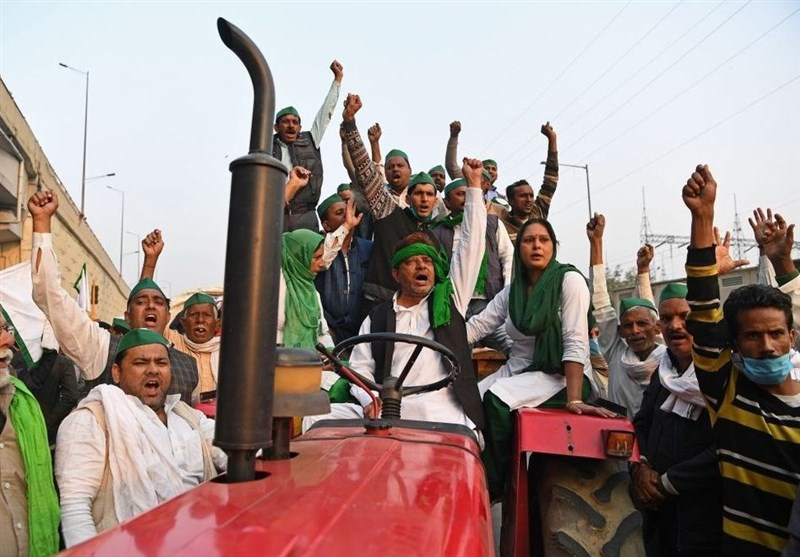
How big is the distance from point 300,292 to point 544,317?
2.03 m

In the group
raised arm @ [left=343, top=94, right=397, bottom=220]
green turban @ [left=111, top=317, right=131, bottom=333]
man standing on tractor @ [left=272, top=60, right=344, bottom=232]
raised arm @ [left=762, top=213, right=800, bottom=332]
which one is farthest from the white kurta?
man standing on tractor @ [left=272, top=60, right=344, bottom=232]

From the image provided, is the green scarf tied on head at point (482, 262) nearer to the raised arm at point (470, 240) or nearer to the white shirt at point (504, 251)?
the white shirt at point (504, 251)

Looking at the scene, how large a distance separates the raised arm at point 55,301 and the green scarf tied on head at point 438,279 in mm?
1755

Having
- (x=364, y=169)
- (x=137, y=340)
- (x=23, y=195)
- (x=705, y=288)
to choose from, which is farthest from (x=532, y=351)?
(x=23, y=195)

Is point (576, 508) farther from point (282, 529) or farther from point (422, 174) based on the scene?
point (422, 174)

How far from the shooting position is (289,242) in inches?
194

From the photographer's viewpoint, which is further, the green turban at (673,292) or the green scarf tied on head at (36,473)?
the green turban at (673,292)

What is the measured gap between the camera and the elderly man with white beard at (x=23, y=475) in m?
2.63

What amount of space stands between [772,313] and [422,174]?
3011 millimetres

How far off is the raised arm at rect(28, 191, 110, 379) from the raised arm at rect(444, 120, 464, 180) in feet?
14.4

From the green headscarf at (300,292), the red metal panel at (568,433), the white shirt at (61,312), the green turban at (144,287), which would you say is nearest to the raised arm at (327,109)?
the green headscarf at (300,292)

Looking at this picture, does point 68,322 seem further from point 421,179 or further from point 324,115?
point 324,115

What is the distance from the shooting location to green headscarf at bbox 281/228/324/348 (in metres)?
4.54

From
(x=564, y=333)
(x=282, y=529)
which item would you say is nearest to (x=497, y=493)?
(x=564, y=333)
